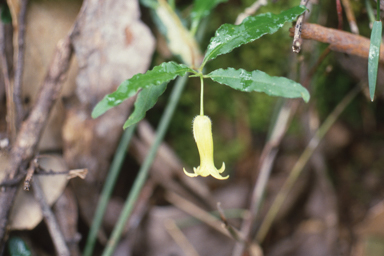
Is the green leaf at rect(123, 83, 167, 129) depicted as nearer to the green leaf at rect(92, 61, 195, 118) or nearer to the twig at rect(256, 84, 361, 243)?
the green leaf at rect(92, 61, 195, 118)

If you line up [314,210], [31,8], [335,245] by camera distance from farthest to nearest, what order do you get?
[314,210]
[335,245]
[31,8]

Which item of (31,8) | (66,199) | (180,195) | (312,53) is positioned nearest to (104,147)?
(66,199)

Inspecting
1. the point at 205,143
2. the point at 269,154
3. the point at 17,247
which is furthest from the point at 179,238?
the point at 205,143

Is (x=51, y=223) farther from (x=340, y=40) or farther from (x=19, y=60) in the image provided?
(x=340, y=40)

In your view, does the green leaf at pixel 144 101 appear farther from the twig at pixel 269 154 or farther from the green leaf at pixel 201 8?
the twig at pixel 269 154

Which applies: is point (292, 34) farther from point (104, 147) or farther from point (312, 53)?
point (104, 147)

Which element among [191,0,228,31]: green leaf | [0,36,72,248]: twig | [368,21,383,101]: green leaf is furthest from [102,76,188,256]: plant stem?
[368,21,383,101]: green leaf

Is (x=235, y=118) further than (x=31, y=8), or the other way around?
(x=235, y=118)
